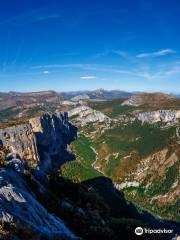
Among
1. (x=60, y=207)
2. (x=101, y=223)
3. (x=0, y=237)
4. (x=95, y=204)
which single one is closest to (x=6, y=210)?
(x=0, y=237)

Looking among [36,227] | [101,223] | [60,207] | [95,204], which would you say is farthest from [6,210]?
[95,204]

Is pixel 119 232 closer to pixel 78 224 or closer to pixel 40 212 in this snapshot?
pixel 78 224

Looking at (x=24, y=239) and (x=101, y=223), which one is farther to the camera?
(x=101, y=223)

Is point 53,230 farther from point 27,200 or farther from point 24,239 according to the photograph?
point 24,239

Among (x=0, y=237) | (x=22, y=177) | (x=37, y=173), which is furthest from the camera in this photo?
(x=37, y=173)

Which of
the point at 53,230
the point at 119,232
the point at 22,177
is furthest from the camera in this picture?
the point at 119,232

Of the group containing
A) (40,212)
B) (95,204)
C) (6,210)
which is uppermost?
(6,210)

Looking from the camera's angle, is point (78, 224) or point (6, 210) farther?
point (78, 224)

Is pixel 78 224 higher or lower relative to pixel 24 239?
lower

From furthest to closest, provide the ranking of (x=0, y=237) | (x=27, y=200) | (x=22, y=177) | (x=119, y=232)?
(x=119, y=232) → (x=22, y=177) → (x=27, y=200) → (x=0, y=237)
